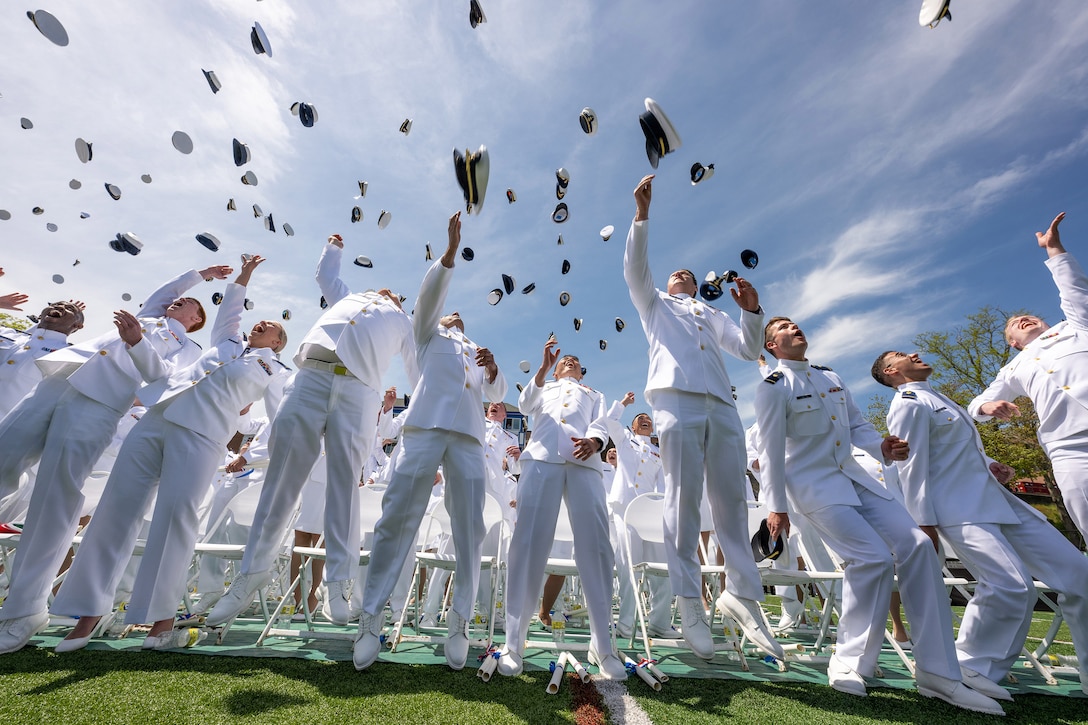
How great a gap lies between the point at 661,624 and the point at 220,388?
5033 mm

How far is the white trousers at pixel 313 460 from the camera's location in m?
3.99

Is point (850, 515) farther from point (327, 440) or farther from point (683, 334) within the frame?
point (327, 440)

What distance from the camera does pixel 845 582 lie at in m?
3.60

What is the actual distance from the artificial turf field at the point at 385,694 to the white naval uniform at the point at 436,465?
566mm

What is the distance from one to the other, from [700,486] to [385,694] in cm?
243

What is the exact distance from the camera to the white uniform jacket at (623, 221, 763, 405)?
395 cm

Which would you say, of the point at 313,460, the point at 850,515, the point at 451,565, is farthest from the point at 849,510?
the point at 313,460

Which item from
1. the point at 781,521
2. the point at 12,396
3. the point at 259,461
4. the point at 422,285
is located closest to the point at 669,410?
the point at 781,521

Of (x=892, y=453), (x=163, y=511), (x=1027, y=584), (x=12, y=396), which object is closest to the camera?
(x=1027, y=584)

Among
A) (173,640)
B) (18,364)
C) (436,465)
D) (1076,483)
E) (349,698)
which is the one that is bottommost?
(349,698)

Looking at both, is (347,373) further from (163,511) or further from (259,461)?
(259,461)

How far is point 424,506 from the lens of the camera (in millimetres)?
3850

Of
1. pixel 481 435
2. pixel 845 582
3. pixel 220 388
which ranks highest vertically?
pixel 220 388

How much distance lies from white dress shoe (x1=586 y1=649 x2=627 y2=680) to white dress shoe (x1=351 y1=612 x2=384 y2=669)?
1520 mm
